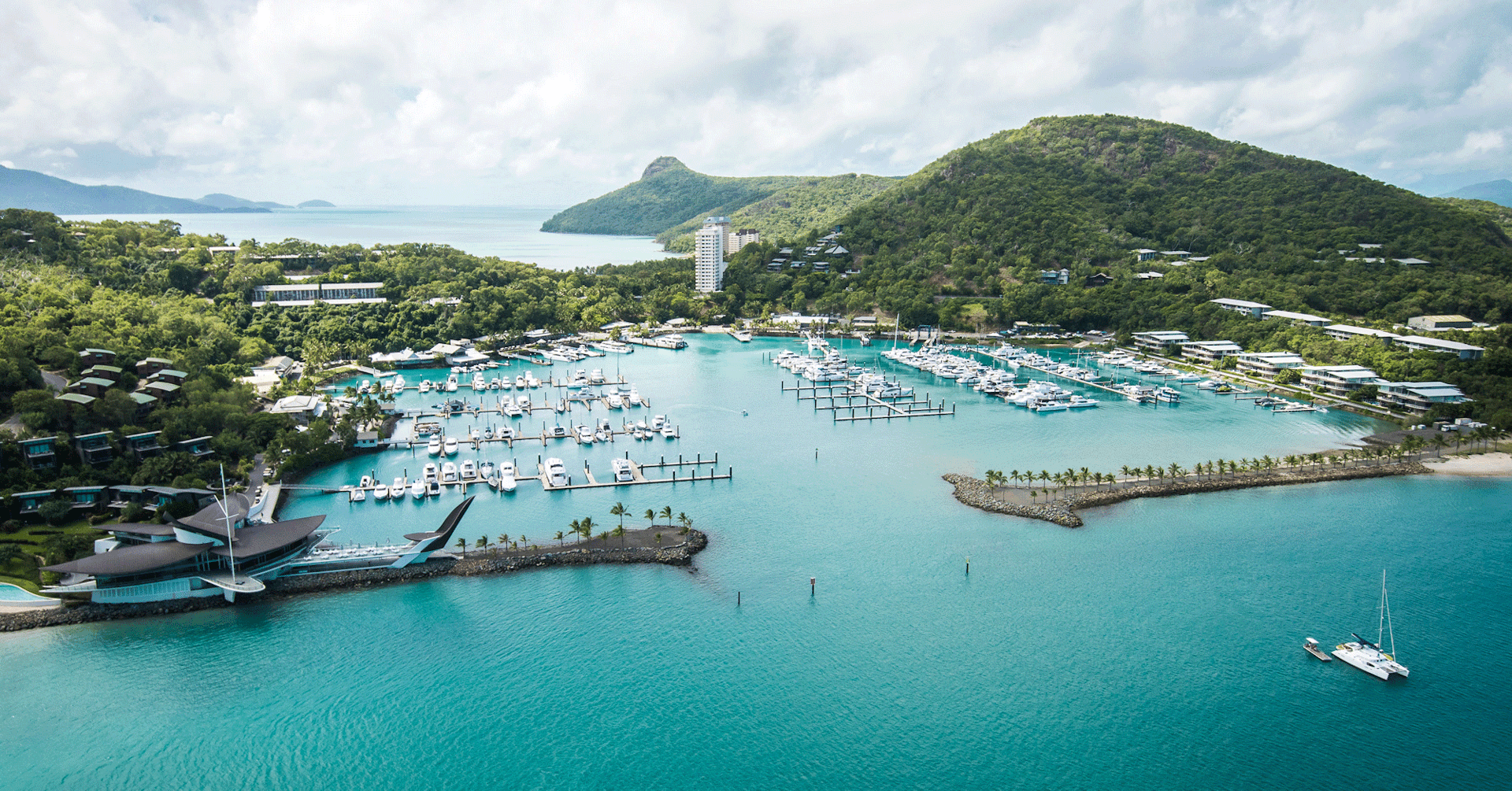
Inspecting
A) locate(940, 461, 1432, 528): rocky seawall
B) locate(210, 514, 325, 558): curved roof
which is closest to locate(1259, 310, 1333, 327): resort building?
locate(940, 461, 1432, 528): rocky seawall

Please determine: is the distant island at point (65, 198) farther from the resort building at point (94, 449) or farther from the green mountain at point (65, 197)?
the resort building at point (94, 449)


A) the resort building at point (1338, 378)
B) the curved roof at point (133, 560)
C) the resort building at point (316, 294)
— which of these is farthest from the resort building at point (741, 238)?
the curved roof at point (133, 560)

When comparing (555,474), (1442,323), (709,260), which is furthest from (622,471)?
(1442,323)

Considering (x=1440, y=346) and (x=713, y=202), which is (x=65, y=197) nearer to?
(x=713, y=202)

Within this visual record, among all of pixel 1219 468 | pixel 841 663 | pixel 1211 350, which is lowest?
pixel 841 663

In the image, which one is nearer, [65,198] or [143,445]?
[143,445]

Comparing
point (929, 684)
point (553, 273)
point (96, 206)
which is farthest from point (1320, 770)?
point (96, 206)

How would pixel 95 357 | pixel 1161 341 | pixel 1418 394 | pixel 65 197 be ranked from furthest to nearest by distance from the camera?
pixel 65 197, pixel 1161 341, pixel 1418 394, pixel 95 357
